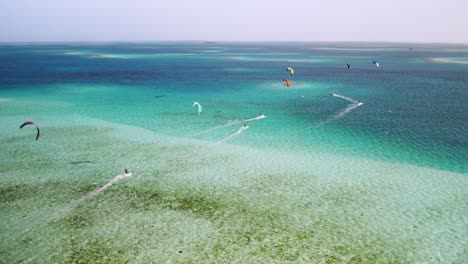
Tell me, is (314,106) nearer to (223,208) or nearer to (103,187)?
(223,208)

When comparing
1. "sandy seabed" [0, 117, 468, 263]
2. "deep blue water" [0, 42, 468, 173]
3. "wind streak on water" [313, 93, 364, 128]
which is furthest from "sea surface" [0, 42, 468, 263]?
"wind streak on water" [313, 93, 364, 128]

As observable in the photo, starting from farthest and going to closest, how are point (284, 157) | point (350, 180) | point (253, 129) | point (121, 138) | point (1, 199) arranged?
point (253, 129), point (121, 138), point (284, 157), point (350, 180), point (1, 199)

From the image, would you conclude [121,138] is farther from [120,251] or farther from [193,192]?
[120,251]

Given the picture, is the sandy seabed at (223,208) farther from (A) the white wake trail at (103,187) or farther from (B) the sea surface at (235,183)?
(A) the white wake trail at (103,187)

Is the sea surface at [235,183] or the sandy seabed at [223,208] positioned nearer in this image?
the sandy seabed at [223,208]

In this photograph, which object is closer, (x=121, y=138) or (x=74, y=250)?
(x=74, y=250)

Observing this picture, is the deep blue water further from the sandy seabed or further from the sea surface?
the sandy seabed

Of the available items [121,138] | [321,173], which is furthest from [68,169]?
[321,173]

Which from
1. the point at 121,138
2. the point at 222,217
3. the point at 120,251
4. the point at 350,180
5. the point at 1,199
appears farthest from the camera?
the point at 121,138

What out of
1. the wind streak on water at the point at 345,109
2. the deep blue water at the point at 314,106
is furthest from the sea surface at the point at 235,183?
the wind streak on water at the point at 345,109
